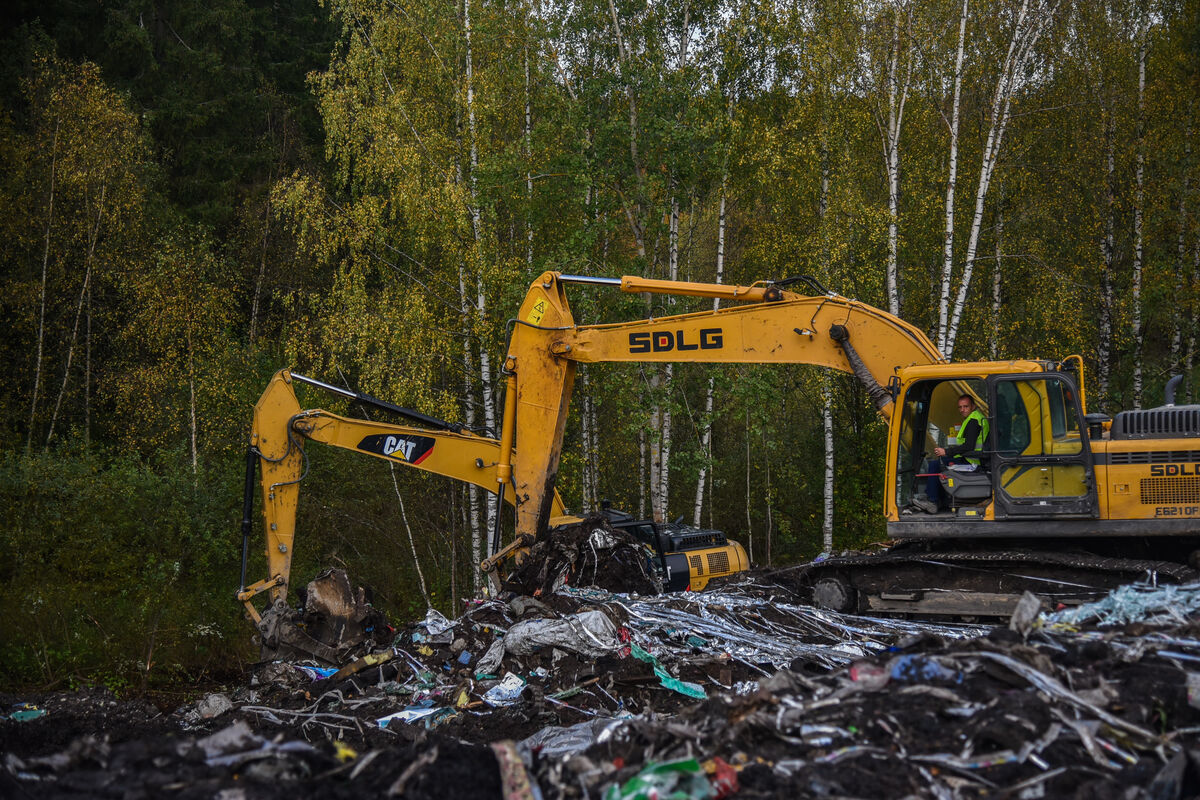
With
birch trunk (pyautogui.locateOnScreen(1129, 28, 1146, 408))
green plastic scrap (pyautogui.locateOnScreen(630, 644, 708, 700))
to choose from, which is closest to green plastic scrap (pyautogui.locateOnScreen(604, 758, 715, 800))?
green plastic scrap (pyautogui.locateOnScreen(630, 644, 708, 700))

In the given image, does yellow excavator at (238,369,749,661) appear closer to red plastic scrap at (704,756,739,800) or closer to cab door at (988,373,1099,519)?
cab door at (988,373,1099,519)

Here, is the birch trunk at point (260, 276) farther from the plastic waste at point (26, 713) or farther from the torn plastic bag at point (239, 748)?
the torn plastic bag at point (239, 748)

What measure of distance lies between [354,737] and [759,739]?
367 centimetres

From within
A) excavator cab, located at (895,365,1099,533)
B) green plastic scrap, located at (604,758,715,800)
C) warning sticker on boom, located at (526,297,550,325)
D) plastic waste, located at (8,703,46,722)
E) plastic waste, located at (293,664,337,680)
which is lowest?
plastic waste, located at (8,703,46,722)

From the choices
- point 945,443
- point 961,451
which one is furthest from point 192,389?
point 961,451

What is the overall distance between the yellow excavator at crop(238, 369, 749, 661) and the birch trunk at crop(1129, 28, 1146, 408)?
425 inches

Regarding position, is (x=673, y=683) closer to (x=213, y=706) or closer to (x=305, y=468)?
(x=213, y=706)

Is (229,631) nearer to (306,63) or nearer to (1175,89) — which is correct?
(306,63)

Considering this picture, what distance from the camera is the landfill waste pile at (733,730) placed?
4.45m

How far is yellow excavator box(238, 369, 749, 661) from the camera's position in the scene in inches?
373

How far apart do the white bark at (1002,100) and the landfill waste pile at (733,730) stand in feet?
26.9

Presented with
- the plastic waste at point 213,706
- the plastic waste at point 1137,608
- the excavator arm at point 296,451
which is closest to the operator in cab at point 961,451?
the plastic waste at point 1137,608

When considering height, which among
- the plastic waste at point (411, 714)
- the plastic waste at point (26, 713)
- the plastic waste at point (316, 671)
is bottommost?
the plastic waste at point (26, 713)

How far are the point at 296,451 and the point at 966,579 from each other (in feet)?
22.5
